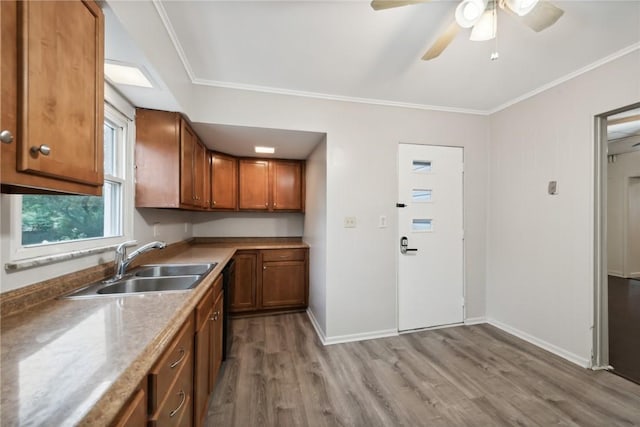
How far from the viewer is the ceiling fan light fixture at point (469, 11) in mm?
1252

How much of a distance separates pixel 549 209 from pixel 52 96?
3.49m

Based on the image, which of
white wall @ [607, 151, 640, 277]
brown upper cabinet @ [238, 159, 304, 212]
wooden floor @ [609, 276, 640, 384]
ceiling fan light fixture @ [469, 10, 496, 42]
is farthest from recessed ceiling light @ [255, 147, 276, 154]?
white wall @ [607, 151, 640, 277]

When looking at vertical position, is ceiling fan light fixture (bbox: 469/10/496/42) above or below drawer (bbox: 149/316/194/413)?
above

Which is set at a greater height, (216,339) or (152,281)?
(152,281)

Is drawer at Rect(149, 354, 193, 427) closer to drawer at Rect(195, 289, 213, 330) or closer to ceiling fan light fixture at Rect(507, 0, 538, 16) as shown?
drawer at Rect(195, 289, 213, 330)

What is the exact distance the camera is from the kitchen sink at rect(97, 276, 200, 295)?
1475mm

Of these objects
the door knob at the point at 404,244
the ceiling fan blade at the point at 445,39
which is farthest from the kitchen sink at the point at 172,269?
the ceiling fan blade at the point at 445,39

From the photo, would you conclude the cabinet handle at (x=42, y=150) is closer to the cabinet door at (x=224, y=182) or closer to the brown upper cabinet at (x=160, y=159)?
the brown upper cabinet at (x=160, y=159)

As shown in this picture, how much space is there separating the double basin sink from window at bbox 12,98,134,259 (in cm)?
25

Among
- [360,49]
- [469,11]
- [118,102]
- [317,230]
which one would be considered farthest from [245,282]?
[469,11]

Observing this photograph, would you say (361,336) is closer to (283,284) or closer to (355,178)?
(283,284)

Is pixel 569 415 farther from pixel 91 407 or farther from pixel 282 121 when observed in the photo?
pixel 282 121

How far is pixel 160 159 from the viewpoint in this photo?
2.06 metres

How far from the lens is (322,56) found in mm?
1942
